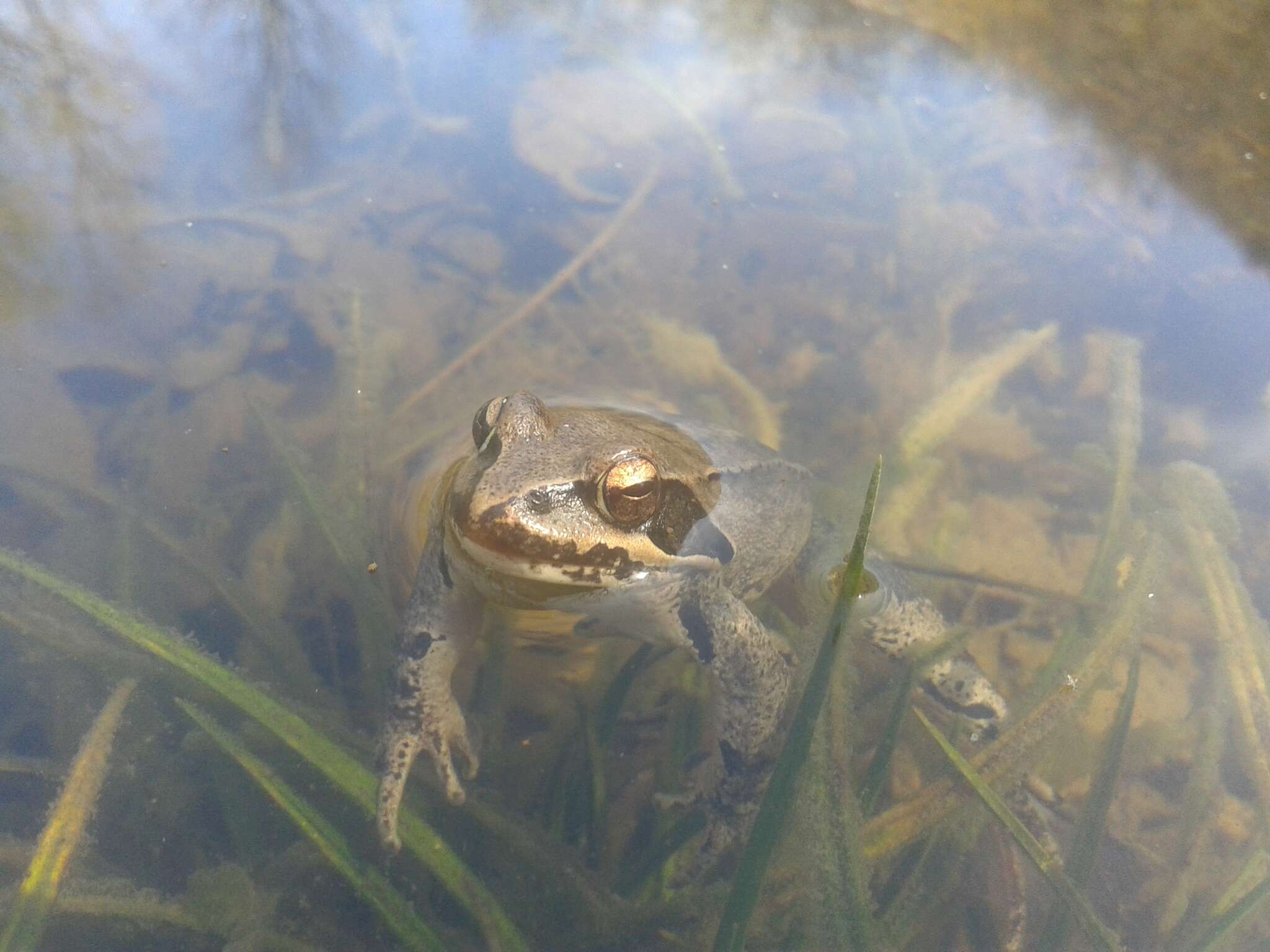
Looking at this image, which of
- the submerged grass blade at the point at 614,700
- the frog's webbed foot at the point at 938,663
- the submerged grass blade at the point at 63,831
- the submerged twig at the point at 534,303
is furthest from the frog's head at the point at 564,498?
the submerged twig at the point at 534,303

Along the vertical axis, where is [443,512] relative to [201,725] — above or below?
above

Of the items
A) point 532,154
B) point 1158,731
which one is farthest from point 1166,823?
point 532,154

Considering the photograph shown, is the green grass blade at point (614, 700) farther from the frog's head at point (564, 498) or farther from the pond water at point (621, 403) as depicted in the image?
the frog's head at point (564, 498)

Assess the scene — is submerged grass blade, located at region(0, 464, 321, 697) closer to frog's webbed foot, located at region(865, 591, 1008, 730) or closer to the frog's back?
the frog's back

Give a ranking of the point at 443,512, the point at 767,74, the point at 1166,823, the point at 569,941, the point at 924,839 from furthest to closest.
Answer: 1. the point at 767,74
2. the point at 1166,823
3. the point at 443,512
4. the point at 924,839
5. the point at 569,941

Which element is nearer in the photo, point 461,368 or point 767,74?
point 461,368

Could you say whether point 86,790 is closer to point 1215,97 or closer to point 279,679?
point 279,679

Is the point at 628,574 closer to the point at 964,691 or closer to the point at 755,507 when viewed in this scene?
the point at 755,507
